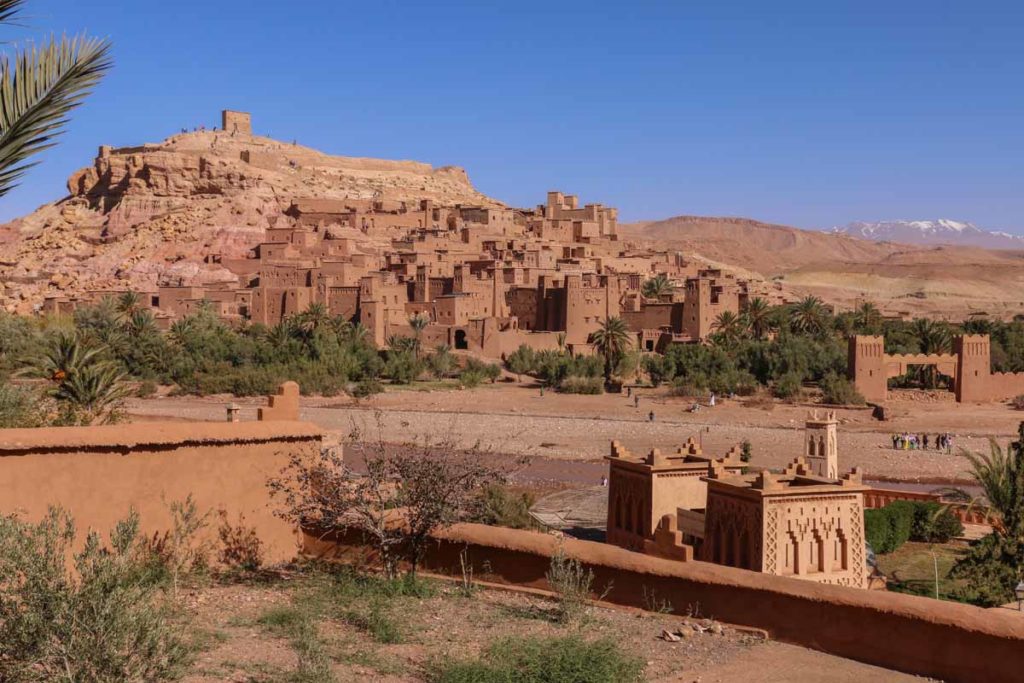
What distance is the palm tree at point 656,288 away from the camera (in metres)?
49.9

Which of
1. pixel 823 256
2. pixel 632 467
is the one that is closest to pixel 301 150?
pixel 632 467

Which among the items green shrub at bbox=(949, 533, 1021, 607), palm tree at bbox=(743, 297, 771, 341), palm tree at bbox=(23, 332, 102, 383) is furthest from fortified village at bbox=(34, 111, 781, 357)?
green shrub at bbox=(949, 533, 1021, 607)

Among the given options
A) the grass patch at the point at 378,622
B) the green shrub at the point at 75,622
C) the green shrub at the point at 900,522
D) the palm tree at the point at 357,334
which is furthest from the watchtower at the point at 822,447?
the palm tree at the point at 357,334

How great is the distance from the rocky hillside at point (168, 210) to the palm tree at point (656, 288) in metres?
19.8

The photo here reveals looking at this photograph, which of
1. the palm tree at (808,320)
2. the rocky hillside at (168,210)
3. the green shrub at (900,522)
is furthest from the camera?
the rocky hillside at (168,210)

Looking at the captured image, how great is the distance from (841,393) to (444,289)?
1655 centimetres

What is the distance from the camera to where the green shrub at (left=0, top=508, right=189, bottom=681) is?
4453mm

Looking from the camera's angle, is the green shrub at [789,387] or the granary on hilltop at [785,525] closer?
the granary on hilltop at [785,525]

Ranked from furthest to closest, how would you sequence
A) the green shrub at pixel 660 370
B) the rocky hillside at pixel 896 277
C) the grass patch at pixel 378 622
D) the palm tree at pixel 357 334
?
1. the rocky hillside at pixel 896 277
2. the palm tree at pixel 357 334
3. the green shrub at pixel 660 370
4. the grass patch at pixel 378 622

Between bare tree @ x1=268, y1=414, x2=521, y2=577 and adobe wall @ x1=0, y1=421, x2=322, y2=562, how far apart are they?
0.59 feet

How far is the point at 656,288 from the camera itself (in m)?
50.5

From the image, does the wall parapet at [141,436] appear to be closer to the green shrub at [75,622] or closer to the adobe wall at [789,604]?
the adobe wall at [789,604]

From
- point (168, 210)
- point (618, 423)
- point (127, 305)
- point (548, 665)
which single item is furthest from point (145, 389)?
Answer: point (548, 665)

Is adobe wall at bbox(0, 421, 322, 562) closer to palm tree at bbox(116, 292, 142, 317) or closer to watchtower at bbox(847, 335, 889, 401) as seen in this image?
watchtower at bbox(847, 335, 889, 401)
